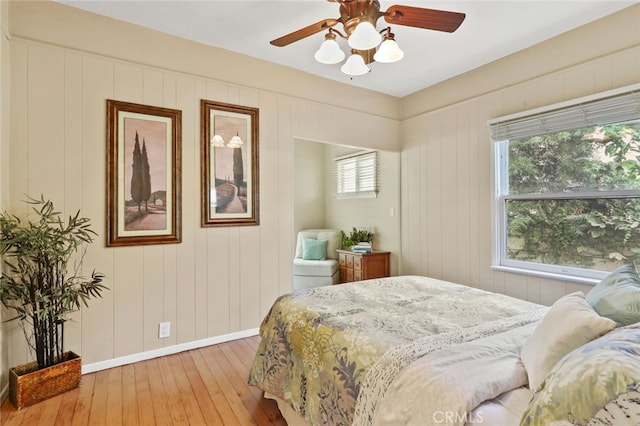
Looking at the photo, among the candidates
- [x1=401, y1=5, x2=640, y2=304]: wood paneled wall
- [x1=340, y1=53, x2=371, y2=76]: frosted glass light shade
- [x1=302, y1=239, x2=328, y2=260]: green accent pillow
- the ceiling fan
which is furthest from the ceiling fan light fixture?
[x1=302, y1=239, x2=328, y2=260]: green accent pillow

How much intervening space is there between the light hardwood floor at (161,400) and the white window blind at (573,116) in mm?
3123

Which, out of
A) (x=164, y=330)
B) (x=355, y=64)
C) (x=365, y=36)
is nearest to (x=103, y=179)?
(x=164, y=330)

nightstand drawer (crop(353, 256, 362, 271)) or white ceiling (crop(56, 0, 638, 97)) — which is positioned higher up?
white ceiling (crop(56, 0, 638, 97))

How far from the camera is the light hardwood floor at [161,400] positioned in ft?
6.36

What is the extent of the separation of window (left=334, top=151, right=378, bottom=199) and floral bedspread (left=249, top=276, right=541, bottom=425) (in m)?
2.62

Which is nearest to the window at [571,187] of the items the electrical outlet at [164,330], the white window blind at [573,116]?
the white window blind at [573,116]

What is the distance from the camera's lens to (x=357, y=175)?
5.22 metres

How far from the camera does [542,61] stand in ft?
9.82

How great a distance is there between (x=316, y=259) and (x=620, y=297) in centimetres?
403

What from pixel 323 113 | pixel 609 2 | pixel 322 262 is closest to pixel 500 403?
pixel 609 2

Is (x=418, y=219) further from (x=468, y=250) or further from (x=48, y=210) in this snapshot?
(x=48, y=210)

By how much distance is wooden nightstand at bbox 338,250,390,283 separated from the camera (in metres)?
4.39

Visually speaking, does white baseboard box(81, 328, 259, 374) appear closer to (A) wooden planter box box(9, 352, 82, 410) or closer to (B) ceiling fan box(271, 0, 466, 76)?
(A) wooden planter box box(9, 352, 82, 410)

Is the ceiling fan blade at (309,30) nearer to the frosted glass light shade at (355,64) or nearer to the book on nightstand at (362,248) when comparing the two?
the frosted glass light shade at (355,64)
